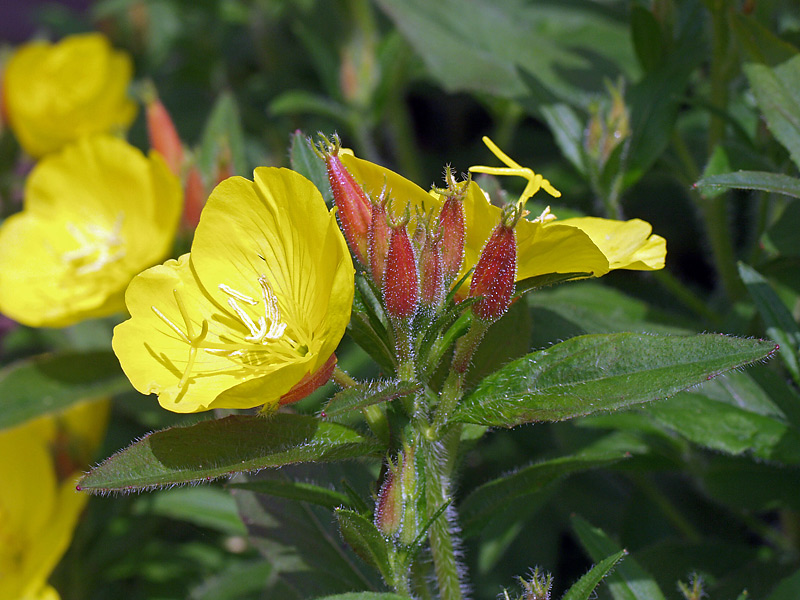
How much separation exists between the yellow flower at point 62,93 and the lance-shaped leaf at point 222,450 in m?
1.38

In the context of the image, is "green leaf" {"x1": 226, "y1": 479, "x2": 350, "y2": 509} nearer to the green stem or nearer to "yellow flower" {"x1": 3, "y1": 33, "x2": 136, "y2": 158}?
the green stem

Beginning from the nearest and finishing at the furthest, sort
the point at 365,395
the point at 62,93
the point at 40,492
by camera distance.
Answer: the point at 365,395 < the point at 40,492 < the point at 62,93

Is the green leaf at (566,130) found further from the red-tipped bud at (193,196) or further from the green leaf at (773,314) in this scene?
the red-tipped bud at (193,196)

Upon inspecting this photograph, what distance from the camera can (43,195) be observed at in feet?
5.71

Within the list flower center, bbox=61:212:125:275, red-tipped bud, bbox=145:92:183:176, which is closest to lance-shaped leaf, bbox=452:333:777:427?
red-tipped bud, bbox=145:92:183:176

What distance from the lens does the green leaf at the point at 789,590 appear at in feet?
3.12

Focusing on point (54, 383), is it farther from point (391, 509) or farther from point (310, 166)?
point (391, 509)

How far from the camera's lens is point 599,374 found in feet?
2.64

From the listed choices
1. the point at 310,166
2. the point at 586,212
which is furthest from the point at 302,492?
the point at 586,212

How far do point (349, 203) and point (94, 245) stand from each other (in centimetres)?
115

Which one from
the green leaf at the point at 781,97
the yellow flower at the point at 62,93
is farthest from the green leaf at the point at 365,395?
the yellow flower at the point at 62,93

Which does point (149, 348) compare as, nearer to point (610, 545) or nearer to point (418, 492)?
point (418, 492)

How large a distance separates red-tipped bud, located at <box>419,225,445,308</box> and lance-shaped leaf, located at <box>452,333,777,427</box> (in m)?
0.13

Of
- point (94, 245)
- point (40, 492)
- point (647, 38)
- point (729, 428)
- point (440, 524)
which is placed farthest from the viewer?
point (94, 245)
